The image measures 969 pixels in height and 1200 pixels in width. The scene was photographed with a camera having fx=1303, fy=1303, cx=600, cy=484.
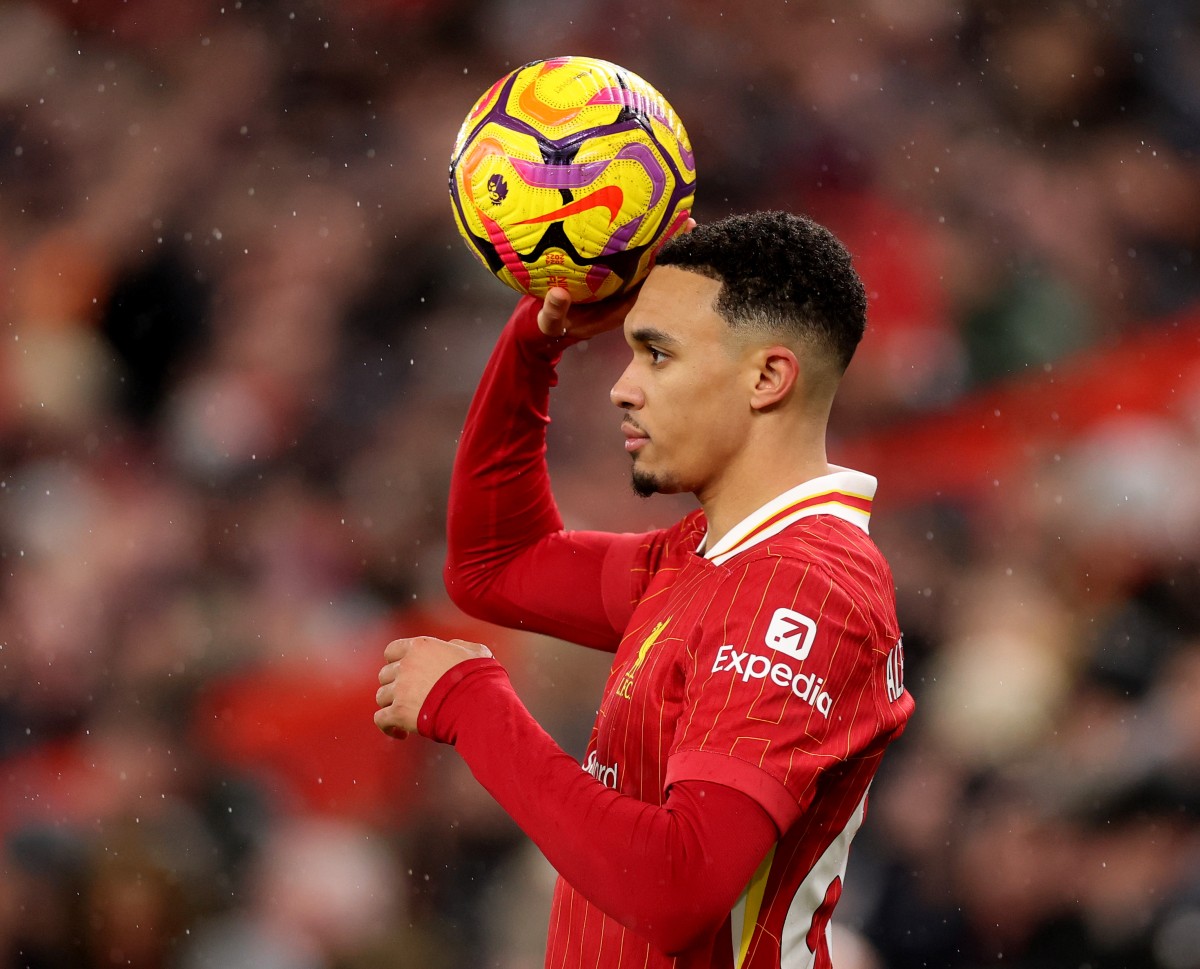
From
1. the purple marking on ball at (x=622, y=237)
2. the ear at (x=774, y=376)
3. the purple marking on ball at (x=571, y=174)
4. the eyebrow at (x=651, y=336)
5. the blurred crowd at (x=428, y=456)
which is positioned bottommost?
the blurred crowd at (x=428, y=456)

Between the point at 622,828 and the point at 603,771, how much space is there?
28cm

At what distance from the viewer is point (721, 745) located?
3.95 feet

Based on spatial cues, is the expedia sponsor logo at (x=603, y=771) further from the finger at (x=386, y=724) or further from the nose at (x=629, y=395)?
the nose at (x=629, y=395)

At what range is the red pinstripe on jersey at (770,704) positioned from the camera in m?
1.22

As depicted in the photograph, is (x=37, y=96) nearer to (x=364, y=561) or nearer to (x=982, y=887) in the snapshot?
(x=364, y=561)

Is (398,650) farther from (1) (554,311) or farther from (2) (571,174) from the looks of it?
(2) (571,174)

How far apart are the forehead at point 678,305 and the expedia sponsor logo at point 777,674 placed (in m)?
0.42

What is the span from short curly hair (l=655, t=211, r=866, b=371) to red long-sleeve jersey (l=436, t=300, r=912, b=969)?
183 millimetres

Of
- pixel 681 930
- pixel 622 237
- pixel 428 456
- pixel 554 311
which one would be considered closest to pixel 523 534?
pixel 554 311

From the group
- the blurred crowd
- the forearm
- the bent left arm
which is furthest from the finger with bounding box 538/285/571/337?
the blurred crowd

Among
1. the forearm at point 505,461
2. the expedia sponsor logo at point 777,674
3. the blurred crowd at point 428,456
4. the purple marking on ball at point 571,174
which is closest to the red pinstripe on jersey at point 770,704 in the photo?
the expedia sponsor logo at point 777,674

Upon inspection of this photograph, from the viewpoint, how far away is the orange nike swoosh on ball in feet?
5.17

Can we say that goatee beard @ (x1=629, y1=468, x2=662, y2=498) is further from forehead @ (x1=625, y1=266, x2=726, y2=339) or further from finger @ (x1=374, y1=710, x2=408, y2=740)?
finger @ (x1=374, y1=710, x2=408, y2=740)

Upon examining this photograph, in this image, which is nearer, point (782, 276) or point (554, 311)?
point (782, 276)
